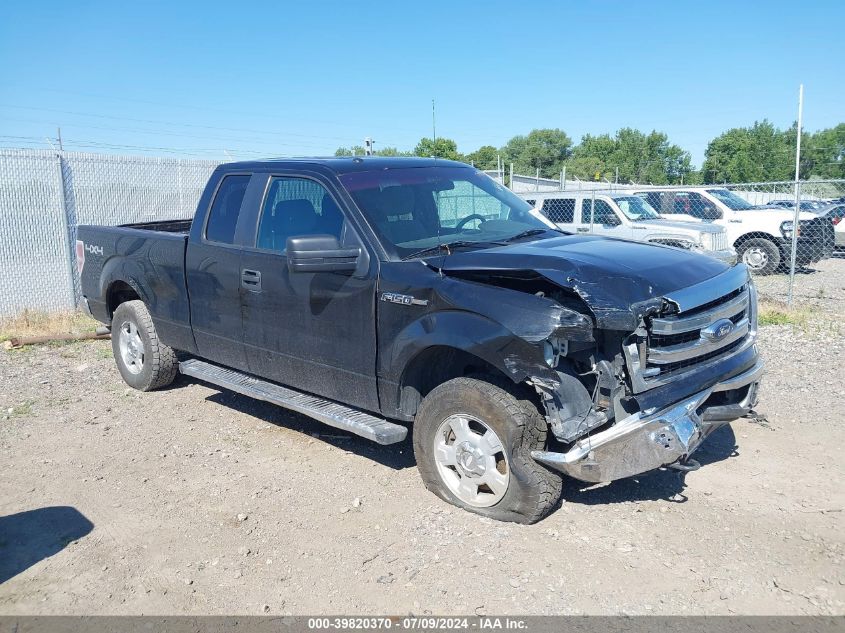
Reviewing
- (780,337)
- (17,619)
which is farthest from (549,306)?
(780,337)

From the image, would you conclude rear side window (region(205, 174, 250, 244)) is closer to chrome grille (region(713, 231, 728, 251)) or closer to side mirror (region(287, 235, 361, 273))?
side mirror (region(287, 235, 361, 273))

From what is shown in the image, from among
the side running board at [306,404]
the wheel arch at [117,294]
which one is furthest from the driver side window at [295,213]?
the wheel arch at [117,294]

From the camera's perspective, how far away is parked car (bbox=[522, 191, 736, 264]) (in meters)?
12.5

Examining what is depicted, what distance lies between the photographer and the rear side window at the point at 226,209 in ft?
18.5

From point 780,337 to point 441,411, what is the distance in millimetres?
5925

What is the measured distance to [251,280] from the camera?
532cm

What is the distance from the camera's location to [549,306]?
371 cm

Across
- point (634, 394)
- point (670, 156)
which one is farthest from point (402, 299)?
point (670, 156)

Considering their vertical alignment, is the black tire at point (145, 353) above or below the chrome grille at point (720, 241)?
below

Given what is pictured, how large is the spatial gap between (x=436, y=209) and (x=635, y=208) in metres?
9.47

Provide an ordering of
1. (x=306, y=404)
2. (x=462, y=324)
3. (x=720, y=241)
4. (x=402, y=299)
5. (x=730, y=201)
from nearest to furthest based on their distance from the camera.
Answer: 1. (x=462, y=324)
2. (x=402, y=299)
3. (x=306, y=404)
4. (x=720, y=241)
5. (x=730, y=201)

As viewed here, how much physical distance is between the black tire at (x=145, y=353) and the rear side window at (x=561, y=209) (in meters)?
8.87

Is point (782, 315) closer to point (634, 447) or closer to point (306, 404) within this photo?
point (634, 447)

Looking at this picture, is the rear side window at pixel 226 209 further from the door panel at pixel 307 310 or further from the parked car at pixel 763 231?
the parked car at pixel 763 231
